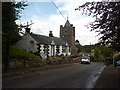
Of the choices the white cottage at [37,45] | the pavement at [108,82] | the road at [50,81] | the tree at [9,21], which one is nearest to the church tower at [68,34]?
the white cottage at [37,45]

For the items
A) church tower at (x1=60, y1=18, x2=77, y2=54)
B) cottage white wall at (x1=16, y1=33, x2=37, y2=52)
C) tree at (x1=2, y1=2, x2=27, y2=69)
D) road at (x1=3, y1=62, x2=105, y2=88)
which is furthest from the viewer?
church tower at (x1=60, y1=18, x2=77, y2=54)

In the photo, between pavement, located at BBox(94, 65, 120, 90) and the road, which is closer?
pavement, located at BBox(94, 65, 120, 90)

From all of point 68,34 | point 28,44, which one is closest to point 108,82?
point 28,44

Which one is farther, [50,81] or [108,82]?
[50,81]

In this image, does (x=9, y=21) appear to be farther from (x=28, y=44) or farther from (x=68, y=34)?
(x=68, y=34)

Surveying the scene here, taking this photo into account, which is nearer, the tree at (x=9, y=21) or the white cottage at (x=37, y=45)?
the tree at (x=9, y=21)

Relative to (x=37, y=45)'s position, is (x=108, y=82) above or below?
below

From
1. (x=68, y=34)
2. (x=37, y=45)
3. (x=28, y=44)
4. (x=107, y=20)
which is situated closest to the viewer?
(x=107, y=20)

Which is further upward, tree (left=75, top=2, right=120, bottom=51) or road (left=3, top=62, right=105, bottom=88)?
tree (left=75, top=2, right=120, bottom=51)

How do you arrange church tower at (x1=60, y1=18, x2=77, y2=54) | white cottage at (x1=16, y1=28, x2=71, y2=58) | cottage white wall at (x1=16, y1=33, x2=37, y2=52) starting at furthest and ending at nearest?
1. church tower at (x1=60, y1=18, x2=77, y2=54)
2. cottage white wall at (x1=16, y1=33, x2=37, y2=52)
3. white cottage at (x1=16, y1=28, x2=71, y2=58)

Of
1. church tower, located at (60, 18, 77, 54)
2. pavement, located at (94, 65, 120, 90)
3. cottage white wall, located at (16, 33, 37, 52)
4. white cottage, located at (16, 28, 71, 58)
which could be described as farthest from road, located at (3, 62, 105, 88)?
church tower, located at (60, 18, 77, 54)

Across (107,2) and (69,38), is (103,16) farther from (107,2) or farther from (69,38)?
(69,38)

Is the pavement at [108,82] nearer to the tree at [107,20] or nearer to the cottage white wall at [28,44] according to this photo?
the tree at [107,20]

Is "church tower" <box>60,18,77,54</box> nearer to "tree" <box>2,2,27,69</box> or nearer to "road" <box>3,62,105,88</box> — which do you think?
"tree" <box>2,2,27,69</box>
